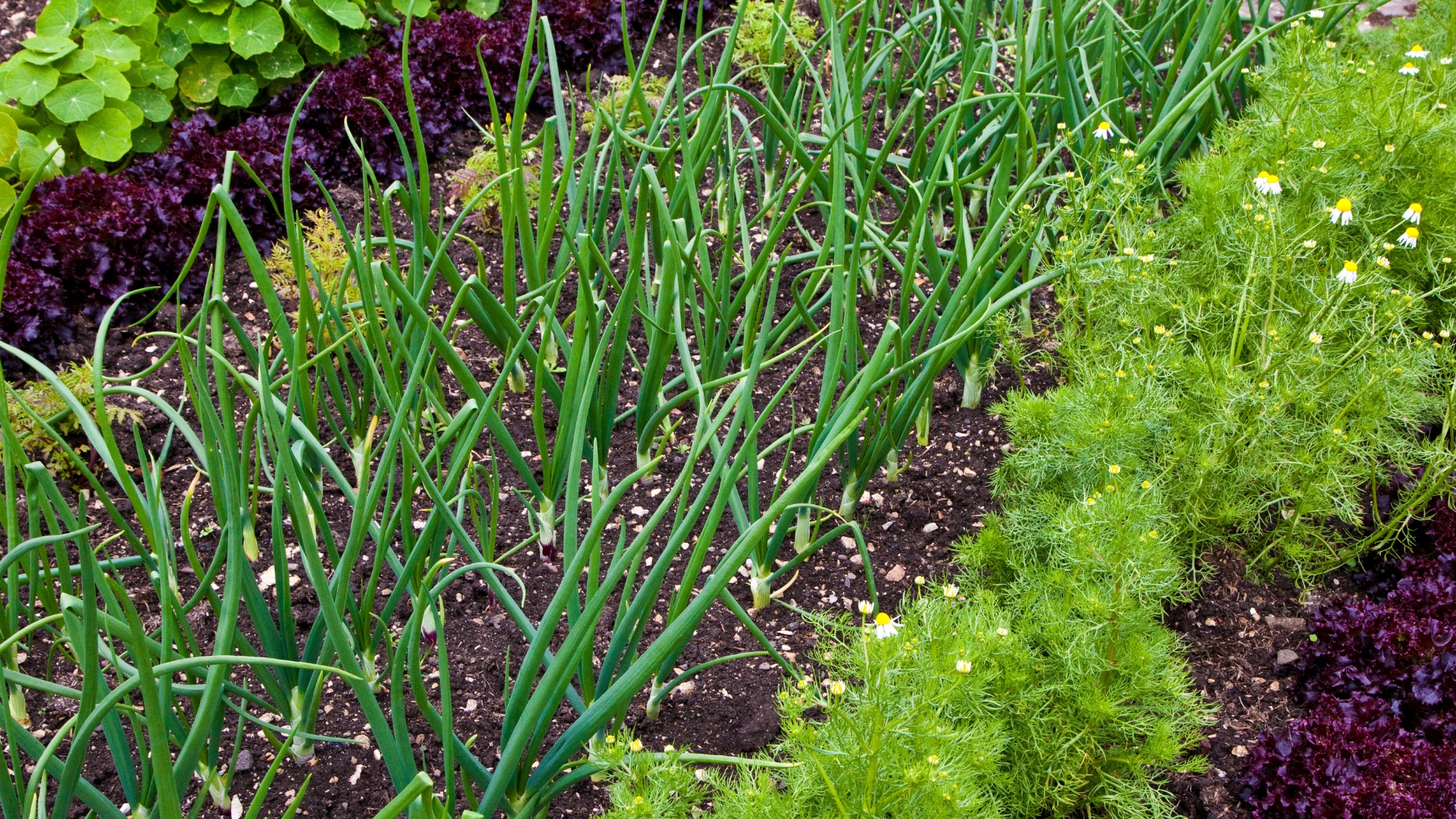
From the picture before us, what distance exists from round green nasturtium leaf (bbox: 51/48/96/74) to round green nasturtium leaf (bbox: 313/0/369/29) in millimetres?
719

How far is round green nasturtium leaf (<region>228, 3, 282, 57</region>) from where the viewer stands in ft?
11.8

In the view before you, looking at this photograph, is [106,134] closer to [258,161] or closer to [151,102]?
[151,102]

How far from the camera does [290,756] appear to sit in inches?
Answer: 78.7

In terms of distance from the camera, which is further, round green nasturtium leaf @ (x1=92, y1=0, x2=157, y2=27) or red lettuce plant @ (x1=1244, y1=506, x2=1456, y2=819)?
round green nasturtium leaf @ (x1=92, y1=0, x2=157, y2=27)

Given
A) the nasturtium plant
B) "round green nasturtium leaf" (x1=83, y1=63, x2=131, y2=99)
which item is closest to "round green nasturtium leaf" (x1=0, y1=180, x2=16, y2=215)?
the nasturtium plant

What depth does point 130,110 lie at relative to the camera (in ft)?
11.2

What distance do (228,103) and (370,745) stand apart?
2.47 meters

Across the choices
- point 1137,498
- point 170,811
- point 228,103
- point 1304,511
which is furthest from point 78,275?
point 1304,511

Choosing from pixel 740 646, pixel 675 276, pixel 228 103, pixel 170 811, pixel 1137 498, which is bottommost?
pixel 740 646

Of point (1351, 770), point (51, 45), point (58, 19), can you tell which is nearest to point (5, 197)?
point (51, 45)

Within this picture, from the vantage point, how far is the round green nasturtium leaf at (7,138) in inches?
124

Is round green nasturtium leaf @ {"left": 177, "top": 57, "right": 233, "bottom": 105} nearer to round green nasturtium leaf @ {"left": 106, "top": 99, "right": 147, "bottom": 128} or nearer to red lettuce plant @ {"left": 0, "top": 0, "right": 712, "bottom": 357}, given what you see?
red lettuce plant @ {"left": 0, "top": 0, "right": 712, "bottom": 357}

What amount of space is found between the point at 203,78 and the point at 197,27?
0.52 feet

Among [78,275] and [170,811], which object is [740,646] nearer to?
[170,811]
